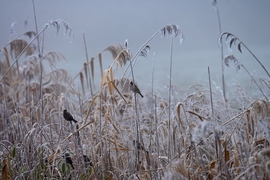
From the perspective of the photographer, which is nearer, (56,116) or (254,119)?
(254,119)

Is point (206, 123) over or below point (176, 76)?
below

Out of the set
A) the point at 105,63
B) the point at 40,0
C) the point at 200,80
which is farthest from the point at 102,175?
the point at 40,0

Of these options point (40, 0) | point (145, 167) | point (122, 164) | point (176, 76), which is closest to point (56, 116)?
point (122, 164)

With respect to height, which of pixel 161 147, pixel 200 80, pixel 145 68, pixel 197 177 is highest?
pixel 145 68

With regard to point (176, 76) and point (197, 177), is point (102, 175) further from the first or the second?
point (176, 76)

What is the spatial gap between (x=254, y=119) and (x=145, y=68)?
1793 mm

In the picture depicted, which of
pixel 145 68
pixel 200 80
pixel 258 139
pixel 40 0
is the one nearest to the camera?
pixel 258 139

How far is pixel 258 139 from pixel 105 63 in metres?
2.11

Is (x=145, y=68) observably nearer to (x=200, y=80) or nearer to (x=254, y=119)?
(x=200, y=80)

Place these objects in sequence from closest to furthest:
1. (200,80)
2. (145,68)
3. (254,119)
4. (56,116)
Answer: (254,119)
(56,116)
(200,80)
(145,68)

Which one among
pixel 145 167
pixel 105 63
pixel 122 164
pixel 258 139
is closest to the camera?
pixel 258 139

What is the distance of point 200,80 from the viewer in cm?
259

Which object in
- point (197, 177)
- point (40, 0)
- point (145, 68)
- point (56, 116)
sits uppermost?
point (40, 0)

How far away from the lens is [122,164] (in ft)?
4.91
